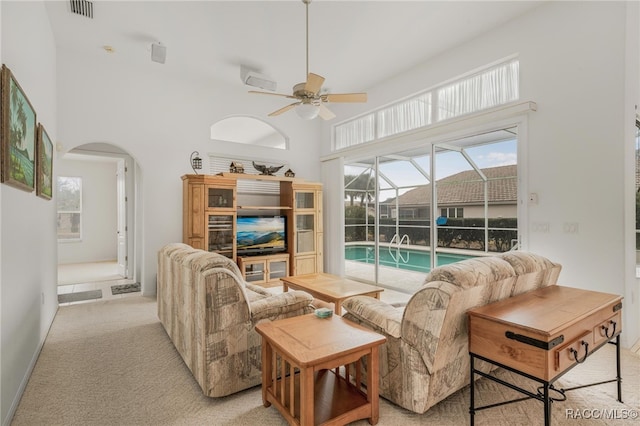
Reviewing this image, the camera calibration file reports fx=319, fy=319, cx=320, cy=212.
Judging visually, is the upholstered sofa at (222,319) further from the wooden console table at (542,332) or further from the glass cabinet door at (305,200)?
the glass cabinet door at (305,200)

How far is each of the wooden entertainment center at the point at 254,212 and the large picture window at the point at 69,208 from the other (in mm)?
4840

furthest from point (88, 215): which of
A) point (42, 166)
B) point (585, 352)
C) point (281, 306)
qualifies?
point (585, 352)

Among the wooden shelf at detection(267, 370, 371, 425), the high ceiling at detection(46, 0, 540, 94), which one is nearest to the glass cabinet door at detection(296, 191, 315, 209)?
the high ceiling at detection(46, 0, 540, 94)

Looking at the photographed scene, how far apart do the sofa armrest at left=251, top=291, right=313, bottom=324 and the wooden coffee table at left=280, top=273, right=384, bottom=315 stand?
77 centimetres

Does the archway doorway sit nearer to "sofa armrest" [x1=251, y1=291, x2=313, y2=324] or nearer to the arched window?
the arched window

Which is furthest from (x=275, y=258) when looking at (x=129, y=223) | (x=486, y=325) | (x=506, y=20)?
(x=506, y=20)

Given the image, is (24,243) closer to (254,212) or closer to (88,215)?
(254,212)

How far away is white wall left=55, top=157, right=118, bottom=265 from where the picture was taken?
25.3ft

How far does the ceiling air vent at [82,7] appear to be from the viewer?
10.3 feet

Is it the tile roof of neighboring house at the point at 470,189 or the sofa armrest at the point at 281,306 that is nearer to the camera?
the sofa armrest at the point at 281,306

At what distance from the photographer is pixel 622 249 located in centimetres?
287

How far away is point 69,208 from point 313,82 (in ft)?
25.9

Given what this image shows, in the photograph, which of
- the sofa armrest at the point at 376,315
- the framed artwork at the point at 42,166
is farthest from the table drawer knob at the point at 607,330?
the framed artwork at the point at 42,166

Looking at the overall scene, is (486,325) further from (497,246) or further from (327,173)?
(327,173)
